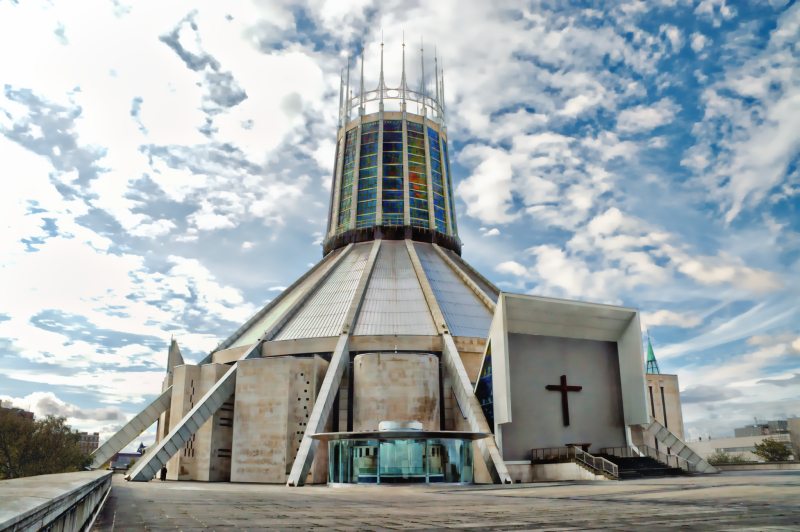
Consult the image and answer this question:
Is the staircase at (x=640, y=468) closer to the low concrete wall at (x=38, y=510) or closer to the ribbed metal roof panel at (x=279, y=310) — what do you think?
the low concrete wall at (x=38, y=510)

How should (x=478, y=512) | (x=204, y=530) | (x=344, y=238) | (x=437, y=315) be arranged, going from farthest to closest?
1. (x=344, y=238)
2. (x=437, y=315)
3. (x=478, y=512)
4. (x=204, y=530)

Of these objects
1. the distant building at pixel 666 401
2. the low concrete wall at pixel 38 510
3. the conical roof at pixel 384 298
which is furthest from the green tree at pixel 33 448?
the low concrete wall at pixel 38 510

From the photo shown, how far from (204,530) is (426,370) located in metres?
22.3

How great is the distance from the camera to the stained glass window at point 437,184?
47.0m

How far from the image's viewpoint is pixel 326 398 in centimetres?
2642

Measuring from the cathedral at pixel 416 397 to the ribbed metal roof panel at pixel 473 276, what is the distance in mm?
2931

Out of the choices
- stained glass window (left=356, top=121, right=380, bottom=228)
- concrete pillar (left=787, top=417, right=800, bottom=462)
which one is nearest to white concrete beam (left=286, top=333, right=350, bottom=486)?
stained glass window (left=356, top=121, right=380, bottom=228)

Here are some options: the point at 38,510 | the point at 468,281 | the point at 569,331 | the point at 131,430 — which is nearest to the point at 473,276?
the point at 468,281

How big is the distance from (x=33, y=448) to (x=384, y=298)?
3334 cm

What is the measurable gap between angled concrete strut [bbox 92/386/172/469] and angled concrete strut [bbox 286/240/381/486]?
11181mm

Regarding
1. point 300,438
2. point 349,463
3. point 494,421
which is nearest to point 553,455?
point 494,421

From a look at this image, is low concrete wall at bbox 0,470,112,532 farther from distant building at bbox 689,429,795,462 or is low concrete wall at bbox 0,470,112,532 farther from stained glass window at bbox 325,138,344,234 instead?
distant building at bbox 689,429,795,462

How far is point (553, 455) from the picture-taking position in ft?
81.8

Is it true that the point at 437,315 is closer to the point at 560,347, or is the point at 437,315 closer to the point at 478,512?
A: the point at 560,347
